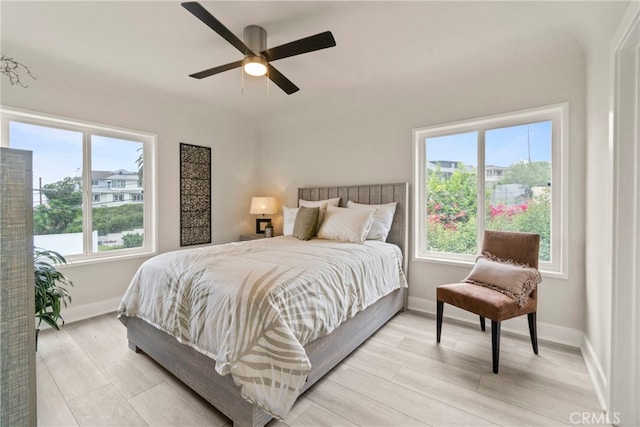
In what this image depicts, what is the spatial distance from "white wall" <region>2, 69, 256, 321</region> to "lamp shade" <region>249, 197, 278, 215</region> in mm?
357

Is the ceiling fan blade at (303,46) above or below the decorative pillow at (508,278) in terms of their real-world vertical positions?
above

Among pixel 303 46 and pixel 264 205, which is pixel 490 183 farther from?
pixel 264 205

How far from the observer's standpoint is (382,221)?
3.02 meters

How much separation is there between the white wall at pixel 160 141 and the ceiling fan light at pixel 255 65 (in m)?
1.92

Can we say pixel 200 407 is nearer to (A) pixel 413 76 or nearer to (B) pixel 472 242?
(B) pixel 472 242

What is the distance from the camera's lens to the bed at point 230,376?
1.40m

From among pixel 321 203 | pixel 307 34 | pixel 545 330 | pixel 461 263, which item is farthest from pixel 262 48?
pixel 545 330

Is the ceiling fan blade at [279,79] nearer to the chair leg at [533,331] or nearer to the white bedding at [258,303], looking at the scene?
the white bedding at [258,303]

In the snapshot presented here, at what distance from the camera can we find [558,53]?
7.47ft

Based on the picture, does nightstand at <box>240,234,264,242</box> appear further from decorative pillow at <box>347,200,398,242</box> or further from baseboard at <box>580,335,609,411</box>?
baseboard at <box>580,335,609,411</box>

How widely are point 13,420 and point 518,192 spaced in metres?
3.65

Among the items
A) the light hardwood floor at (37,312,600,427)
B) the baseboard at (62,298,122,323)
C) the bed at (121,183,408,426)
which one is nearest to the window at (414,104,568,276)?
the bed at (121,183,408,426)

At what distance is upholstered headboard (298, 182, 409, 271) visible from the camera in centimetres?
304

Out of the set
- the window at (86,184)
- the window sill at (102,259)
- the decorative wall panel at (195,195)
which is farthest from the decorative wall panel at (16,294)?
the decorative wall panel at (195,195)
